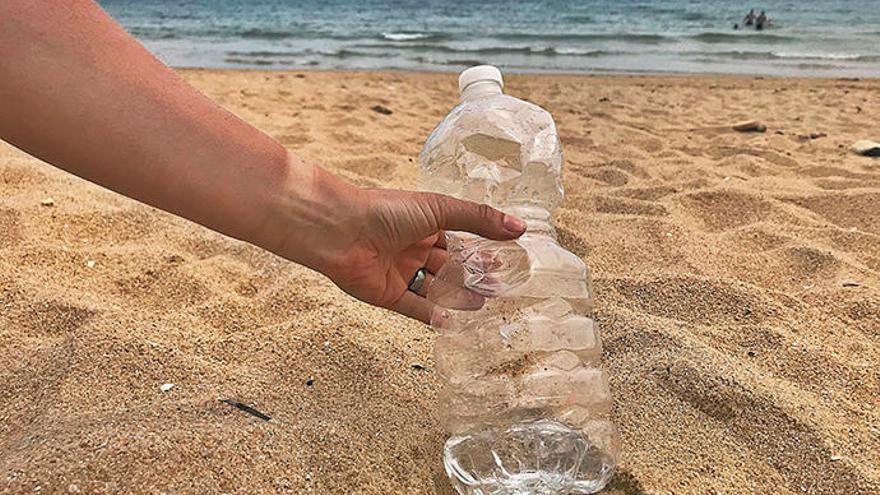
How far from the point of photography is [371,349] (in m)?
1.87

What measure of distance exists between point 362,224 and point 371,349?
55cm

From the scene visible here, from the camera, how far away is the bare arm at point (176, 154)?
3.39 feet

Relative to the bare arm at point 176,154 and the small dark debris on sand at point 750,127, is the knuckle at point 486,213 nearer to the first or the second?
the bare arm at point 176,154

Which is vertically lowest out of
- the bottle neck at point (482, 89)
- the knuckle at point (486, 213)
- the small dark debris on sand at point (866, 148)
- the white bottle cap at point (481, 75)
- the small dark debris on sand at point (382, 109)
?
the small dark debris on sand at point (382, 109)

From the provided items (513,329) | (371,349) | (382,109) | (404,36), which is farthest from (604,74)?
(513,329)

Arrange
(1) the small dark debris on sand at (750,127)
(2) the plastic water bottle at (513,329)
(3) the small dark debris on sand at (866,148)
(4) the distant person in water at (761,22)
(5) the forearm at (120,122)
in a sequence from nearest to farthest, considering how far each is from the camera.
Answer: (5) the forearm at (120,122)
(2) the plastic water bottle at (513,329)
(3) the small dark debris on sand at (866,148)
(1) the small dark debris on sand at (750,127)
(4) the distant person in water at (761,22)

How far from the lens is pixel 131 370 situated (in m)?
1.69

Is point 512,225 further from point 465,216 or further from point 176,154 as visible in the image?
point 176,154

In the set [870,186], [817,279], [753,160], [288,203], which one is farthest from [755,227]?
[288,203]

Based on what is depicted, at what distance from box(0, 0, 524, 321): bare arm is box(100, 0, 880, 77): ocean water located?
7.88 meters

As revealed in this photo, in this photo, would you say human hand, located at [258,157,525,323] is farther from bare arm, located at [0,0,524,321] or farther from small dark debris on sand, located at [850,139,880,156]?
small dark debris on sand, located at [850,139,880,156]

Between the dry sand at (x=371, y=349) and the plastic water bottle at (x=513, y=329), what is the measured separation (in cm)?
10

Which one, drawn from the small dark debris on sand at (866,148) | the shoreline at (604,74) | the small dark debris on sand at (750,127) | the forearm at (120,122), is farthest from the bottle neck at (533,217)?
the shoreline at (604,74)

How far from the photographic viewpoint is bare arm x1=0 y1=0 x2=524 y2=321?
103cm
